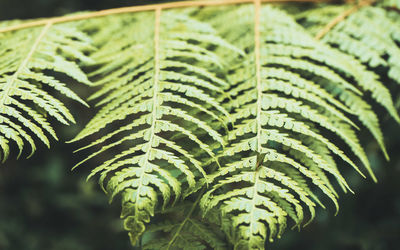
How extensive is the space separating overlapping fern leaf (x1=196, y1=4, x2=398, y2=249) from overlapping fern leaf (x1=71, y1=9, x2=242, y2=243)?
0.20ft

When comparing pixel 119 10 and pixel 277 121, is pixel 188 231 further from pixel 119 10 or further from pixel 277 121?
pixel 119 10

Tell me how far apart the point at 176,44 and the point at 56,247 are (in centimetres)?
220

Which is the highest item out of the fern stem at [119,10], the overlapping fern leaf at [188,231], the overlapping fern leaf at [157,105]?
the fern stem at [119,10]

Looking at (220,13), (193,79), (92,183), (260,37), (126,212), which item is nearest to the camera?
(126,212)

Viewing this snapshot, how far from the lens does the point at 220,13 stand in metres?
1.36

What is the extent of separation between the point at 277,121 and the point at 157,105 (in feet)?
0.94

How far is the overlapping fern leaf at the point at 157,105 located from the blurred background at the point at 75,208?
1.24 metres

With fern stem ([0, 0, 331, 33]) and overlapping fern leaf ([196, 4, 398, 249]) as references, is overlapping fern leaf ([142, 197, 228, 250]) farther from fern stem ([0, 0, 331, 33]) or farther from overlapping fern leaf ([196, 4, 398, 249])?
fern stem ([0, 0, 331, 33])

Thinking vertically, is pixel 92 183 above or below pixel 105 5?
below

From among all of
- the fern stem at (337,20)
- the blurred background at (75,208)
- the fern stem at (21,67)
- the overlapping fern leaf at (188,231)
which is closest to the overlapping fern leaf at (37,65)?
the fern stem at (21,67)

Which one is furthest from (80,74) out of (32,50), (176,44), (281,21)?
(281,21)

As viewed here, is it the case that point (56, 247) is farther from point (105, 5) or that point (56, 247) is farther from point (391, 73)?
point (391, 73)

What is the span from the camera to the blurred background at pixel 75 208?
1920 mm

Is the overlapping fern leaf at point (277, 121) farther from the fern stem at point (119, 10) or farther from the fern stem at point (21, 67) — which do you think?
the fern stem at point (21, 67)
